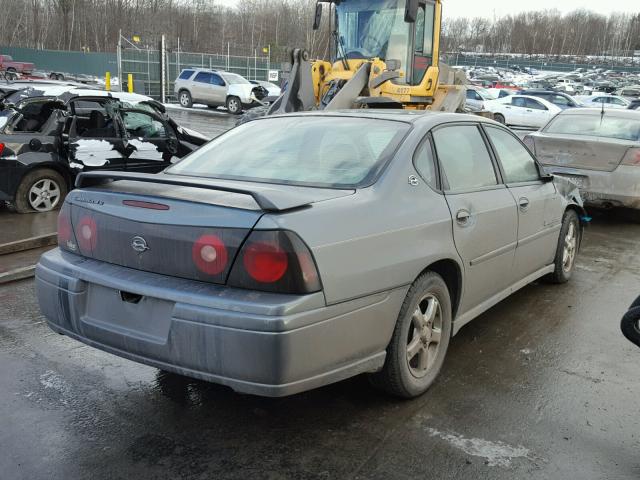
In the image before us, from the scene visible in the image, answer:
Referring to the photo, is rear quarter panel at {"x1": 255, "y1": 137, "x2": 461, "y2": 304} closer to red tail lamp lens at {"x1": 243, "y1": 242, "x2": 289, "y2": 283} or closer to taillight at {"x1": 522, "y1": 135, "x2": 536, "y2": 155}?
red tail lamp lens at {"x1": 243, "y1": 242, "x2": 289, "y2": 283}

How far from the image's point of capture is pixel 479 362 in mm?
4059

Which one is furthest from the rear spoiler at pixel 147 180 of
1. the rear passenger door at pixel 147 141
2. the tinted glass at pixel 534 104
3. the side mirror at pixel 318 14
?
the tinted glass at pixel 534 104

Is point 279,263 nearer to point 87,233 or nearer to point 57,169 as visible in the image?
point 87,233

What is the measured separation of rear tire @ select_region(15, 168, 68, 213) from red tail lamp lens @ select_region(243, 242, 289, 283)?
638 centimetres

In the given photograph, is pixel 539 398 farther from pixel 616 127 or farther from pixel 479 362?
pixel 616 127

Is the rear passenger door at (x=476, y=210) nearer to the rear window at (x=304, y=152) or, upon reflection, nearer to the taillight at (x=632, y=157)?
the rear window at (x=304, y=152)

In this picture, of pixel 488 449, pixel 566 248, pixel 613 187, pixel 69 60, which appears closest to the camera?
pixel 488 449

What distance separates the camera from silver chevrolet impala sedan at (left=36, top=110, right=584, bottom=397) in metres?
2.71

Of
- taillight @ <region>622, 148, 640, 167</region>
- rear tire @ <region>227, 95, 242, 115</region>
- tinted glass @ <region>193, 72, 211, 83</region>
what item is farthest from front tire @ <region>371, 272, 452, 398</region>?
tinted glass @ <region>193, 72, 211, 83</region>

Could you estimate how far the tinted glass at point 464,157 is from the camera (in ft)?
12.6

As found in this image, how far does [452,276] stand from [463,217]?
0.35 m

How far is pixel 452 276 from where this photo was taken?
3729mm

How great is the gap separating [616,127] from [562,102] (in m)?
18.5

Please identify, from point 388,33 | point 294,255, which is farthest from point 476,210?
point 388,33
